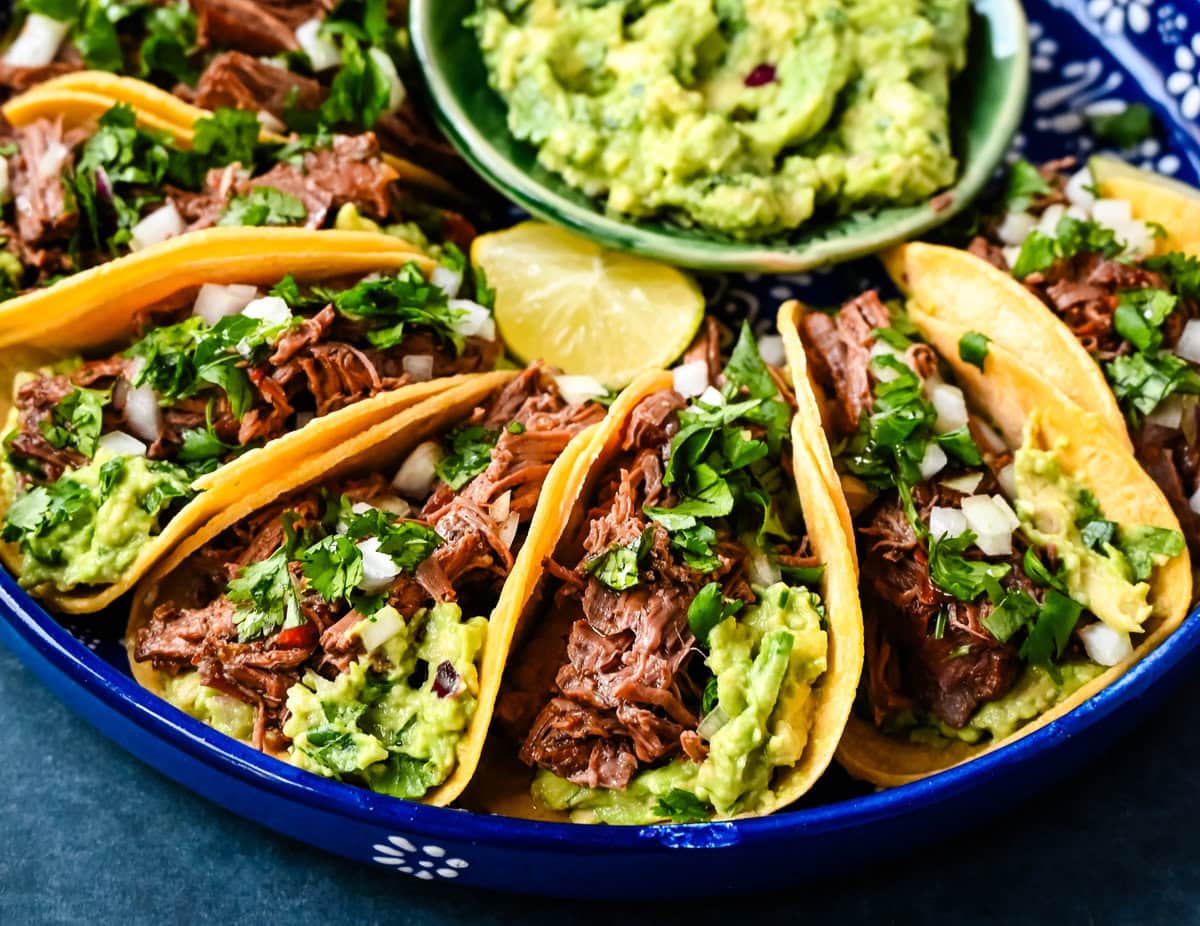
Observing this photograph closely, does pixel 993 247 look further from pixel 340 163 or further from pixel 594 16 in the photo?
pixel 340 163

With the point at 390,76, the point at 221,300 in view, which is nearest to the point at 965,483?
the point at 221,300

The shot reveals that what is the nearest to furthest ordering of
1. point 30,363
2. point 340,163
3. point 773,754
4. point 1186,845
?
point 773,754, point 1186,845, point 30,363, point 340,163

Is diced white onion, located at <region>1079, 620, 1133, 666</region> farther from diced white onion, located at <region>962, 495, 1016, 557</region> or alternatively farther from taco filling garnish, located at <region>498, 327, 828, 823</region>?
taco filling garnish, located at <region>498, 327, 828, 823</region>

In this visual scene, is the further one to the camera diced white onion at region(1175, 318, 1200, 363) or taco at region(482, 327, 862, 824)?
diced white onion at region(1175, 318, 1200, 363)

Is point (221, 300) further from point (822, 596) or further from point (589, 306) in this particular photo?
point (822, 596)

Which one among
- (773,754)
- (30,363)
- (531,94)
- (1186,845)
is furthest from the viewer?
(531,94)

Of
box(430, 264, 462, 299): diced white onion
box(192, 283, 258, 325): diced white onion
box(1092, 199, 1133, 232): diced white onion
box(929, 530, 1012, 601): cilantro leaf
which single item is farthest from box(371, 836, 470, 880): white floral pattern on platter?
box(1092, 199, 1133, 232): diced white onion

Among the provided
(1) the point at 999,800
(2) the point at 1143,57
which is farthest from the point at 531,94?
(1) the point at 999,800
